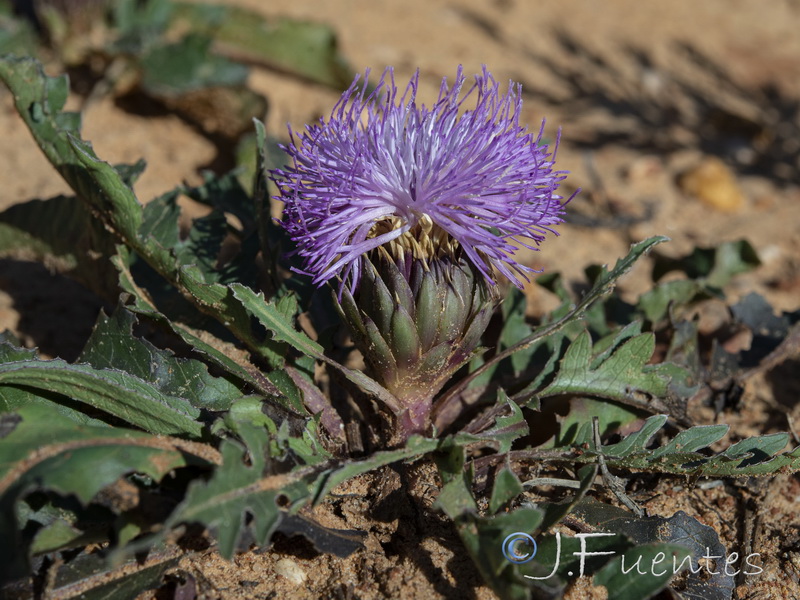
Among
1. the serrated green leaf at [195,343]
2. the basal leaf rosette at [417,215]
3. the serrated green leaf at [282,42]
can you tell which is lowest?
the serrated green leaf at [195,343]

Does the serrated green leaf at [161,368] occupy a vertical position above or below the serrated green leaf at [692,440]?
below

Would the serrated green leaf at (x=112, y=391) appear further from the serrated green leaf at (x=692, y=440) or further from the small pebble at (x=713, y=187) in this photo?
the small pebble at (x=713, y=187)

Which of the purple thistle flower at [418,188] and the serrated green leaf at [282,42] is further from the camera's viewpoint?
the serrated green leaf at [282,42]

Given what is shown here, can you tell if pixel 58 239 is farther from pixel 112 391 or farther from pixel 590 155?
pixel 590 155

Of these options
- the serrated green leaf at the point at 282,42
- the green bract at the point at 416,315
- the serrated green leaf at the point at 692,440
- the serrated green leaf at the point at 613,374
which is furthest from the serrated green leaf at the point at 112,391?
the serrated green leaf at the point at 282,42

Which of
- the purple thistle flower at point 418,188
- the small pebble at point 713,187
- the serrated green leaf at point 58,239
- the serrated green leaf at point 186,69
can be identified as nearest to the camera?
the purple thistle flower at point 418,188

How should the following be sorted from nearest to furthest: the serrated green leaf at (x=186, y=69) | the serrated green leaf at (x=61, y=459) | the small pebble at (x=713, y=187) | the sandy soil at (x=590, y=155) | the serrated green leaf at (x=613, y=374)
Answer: the serrated green leaf at (x=61, y=459)
the sandy soil at (x=590, y=155)
the serrated green leaf at (x=613, y=374)
the serrated green leaf at (x=186, y=69)
the small pebble at (x=713, y=187)

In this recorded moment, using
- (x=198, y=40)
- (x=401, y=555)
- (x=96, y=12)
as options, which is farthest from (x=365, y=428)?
(x=96, y=12)
